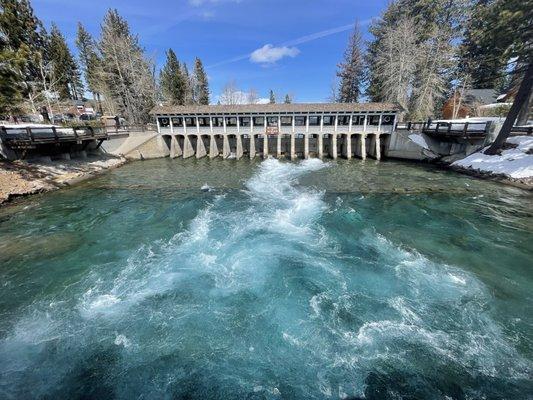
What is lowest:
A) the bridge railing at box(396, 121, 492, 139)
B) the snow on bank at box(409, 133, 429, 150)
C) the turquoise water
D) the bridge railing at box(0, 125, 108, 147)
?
the turquoise water

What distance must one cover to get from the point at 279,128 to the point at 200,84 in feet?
128

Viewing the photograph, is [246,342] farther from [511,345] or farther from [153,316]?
[511,345]

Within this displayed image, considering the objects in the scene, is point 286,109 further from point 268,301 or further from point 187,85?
point 187,85

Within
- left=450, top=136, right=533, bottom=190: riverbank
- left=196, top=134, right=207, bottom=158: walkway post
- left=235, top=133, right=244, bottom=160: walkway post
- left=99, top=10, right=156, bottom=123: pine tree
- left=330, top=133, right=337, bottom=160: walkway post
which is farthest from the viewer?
left=99, top=10, right=156, bottom=123: pine tree

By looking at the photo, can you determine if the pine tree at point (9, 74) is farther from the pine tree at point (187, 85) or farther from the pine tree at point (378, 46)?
the pine tree at point (378, 46)

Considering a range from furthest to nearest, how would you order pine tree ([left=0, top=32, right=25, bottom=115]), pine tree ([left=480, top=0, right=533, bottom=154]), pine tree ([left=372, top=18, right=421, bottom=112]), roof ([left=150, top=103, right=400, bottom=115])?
pine tree ([left=372, top=18, right=421, bottom=112]) → roof ([left=150, top=103, right=400, bottom=115]) → pine tree ([left=480, top=0, right=533, bottom=154]) → pine tree ([left=0, top=32, right=25, bottom=115])

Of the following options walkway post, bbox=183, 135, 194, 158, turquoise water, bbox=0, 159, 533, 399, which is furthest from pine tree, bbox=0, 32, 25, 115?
walkway post, bbox=183, 135, 194, 158

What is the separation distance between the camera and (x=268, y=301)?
7.54 m

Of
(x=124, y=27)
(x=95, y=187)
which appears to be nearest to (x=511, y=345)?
(x=95, y=187)

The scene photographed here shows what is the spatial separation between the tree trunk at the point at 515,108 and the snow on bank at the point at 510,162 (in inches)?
32.4

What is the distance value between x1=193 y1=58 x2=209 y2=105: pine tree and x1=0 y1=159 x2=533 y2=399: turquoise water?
174 ft

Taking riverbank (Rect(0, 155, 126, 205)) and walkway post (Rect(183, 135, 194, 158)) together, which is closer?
riverbank (Rect(0, 155, 126, 205))

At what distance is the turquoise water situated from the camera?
5.36 metres

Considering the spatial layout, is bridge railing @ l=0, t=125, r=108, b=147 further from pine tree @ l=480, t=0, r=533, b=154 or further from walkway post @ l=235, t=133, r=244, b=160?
pine tree @ l=480, t=0, r=533, b=154
